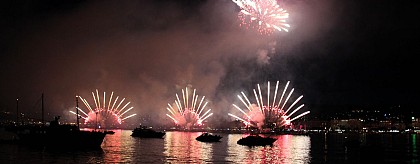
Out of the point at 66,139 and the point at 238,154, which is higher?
the point at 66,139

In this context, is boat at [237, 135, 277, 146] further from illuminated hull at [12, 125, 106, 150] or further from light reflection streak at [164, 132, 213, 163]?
illuminated hull at [12, 125, 106, 150]

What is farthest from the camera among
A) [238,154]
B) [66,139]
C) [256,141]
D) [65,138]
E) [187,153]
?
[256,141]

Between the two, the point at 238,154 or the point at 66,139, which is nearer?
the point at 238,154

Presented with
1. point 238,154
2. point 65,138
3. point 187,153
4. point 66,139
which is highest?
point 65,138

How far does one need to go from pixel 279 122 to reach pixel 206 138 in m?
37.4

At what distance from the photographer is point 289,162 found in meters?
62.2

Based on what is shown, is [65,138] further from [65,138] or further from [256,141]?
[256,141]

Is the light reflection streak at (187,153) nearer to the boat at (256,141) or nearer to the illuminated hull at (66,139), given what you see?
the boat at (256,141)

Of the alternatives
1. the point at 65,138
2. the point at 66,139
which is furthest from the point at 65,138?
the point at 66,139

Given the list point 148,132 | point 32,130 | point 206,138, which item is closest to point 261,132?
point 148,132

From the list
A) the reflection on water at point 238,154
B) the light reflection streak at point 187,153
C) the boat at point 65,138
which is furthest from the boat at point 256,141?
the boat at point 65,138

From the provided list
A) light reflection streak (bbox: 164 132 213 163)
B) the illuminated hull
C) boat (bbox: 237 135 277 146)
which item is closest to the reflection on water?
light reflection streak (bbox: 164 132 213 163)

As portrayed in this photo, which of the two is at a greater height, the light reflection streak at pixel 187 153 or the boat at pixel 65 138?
the boat at pixel 65 138

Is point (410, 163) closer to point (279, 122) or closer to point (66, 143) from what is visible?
point (66, 143)
